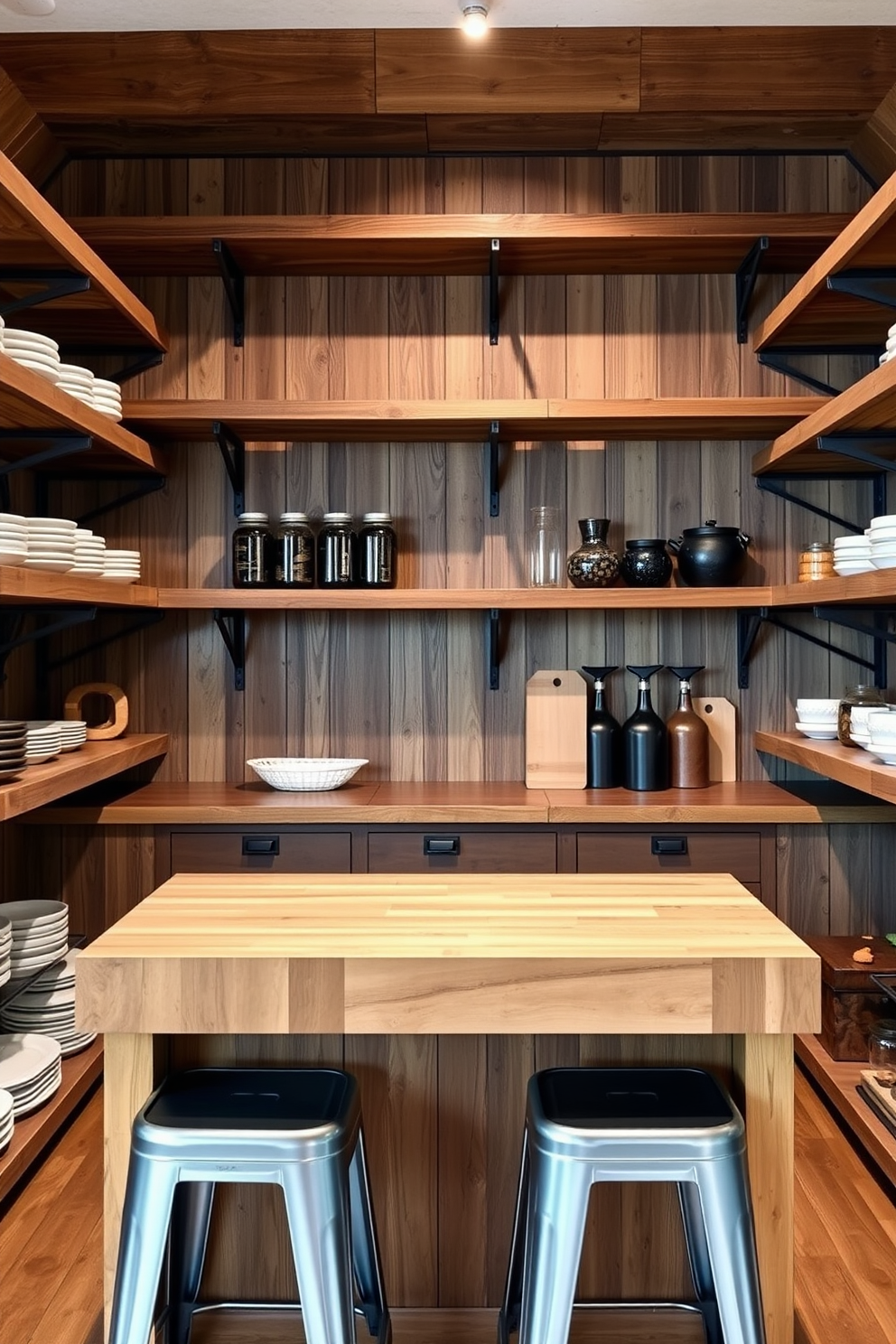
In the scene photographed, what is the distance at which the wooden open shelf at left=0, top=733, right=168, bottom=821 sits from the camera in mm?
2139

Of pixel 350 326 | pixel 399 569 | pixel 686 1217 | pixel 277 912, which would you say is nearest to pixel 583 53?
pixel 350 326

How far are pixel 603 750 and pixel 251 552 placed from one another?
1187mm

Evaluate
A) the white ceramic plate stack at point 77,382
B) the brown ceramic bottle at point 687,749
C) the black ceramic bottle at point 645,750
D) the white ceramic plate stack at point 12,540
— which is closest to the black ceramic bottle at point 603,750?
the black ceramic bottle at point 645,750

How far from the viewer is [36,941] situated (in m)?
2.66

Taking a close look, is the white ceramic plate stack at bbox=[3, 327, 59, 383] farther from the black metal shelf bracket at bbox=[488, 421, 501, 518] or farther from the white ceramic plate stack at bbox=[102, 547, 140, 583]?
the black metal shelf bracket at bbox=[488, 421, 501, 518]

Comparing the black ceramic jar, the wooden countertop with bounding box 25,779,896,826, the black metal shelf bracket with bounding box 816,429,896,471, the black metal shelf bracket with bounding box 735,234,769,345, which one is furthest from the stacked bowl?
the black metal shelf bracket with bounding box 735,234,769,345

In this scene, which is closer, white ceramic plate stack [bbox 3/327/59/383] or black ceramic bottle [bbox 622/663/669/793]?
white ceramic plate stack [bbox 3/327/59/383]

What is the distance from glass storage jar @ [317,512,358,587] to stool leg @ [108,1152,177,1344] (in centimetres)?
203

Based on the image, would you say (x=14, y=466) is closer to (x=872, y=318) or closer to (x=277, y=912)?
(x=277, y=912)

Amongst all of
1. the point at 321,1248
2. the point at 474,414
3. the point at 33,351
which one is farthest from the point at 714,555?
the point at 321,1248

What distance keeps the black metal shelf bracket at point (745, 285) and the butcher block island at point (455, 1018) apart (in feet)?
6.65

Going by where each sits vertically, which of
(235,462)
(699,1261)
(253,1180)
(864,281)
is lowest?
(699,1261)

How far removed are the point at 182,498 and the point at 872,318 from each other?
2.12 m

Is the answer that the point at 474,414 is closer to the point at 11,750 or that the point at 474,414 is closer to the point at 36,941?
the point at 11,750
